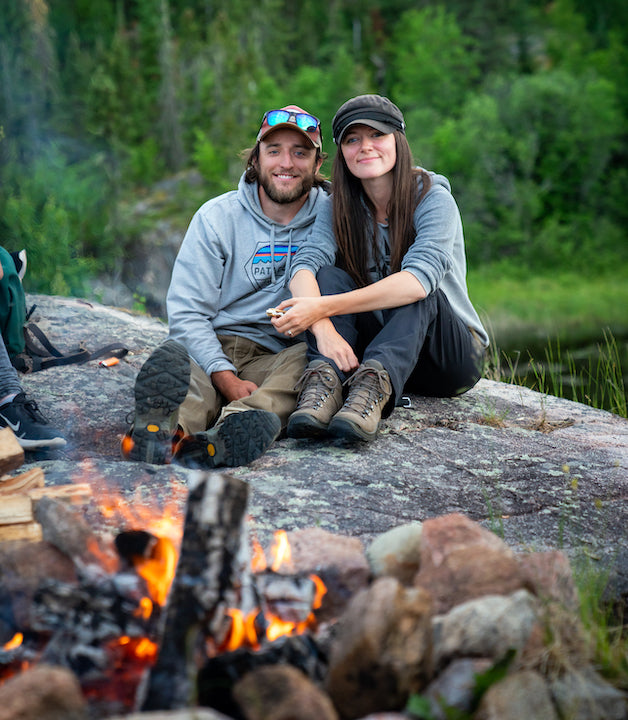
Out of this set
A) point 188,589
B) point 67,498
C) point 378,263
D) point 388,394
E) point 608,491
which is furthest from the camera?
point 378,263

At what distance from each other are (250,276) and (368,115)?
1.05 metres

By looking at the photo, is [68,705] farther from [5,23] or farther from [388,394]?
[5,23]

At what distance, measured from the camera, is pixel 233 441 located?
2924 mm

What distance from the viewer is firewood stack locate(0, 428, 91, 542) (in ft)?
6.73

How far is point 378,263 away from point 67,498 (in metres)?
2.09

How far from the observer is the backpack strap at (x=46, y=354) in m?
4.18

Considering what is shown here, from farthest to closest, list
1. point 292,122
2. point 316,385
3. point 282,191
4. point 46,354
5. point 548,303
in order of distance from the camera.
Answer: point 548,303
point 46,354
point 282,191
point 292,122
point 316,385

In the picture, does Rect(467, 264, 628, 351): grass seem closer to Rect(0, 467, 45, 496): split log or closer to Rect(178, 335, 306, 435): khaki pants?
Rect(178, 335, 306, 435): khaki pants

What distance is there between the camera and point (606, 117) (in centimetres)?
2894

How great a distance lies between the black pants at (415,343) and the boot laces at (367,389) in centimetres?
7

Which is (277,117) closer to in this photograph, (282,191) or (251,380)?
(282,191)

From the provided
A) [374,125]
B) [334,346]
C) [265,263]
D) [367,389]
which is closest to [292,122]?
[374,125]

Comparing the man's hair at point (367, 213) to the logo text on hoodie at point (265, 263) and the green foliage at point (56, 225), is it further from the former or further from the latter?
the green foliage at point (56, 225)

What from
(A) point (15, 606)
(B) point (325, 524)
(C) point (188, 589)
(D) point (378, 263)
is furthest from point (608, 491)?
(A) point (15, 606)
